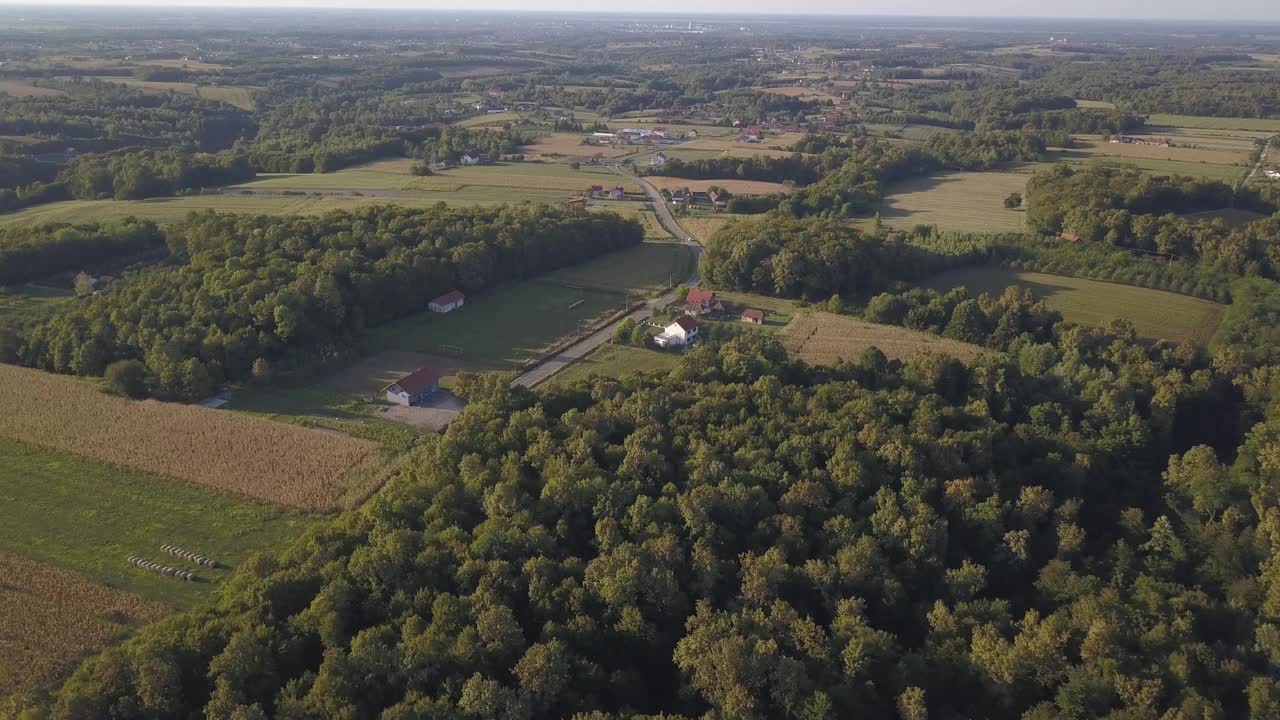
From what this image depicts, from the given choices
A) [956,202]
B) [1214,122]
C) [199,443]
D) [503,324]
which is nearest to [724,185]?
[956,202]

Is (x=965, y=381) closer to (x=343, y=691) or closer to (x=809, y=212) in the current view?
(x=343, y=691)

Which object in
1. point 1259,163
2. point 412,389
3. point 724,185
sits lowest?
point 412,389

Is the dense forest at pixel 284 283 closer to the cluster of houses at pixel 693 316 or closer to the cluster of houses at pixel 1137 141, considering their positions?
the cluster of houses at pixel 693 316

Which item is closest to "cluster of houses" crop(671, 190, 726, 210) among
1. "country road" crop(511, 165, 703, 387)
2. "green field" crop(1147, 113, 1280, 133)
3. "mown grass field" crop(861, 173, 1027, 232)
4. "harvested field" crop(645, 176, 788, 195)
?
"harvested field" crop(645, 176, 788, 195)

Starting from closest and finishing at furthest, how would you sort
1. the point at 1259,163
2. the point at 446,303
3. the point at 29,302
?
1. the point at 29,302
2. the point at 446,303
3. the point at 1259,163

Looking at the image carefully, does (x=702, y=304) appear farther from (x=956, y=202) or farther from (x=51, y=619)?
(x=956, y=202)

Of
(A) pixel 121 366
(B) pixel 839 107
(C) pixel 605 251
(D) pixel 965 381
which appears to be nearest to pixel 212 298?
(A) pixel 121 366
